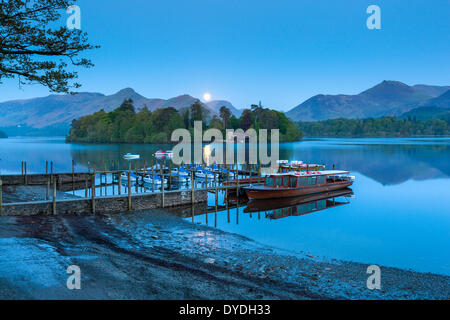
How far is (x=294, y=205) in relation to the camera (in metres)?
29.3

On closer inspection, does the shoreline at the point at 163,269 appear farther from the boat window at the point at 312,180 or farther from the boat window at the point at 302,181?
the boat window at the point at 312,180

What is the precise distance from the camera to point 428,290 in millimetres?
10734

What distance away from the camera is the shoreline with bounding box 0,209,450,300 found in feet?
27.7

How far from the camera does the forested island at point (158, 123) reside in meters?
152

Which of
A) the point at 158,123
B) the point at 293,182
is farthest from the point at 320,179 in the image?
the point at 158,123

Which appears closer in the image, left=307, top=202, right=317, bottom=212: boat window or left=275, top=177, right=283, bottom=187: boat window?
left=307, top=202, right=317, bottom=212: boat window

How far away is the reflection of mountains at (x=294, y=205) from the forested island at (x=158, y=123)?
387 feet

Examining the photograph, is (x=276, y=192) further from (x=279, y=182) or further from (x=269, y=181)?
(x=269, y=181)

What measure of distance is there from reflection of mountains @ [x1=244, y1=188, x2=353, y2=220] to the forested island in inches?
4645

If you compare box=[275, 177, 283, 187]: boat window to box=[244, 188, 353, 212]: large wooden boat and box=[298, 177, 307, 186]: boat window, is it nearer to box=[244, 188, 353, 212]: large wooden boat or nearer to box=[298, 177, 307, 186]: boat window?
box=[244, 188, 353, 212]: large wooden boat

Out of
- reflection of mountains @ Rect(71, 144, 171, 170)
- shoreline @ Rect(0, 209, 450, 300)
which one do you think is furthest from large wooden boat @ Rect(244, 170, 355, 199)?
reflection of mountains @ Rect(71, 144, 171, 170)

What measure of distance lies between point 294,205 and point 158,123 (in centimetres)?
13250
